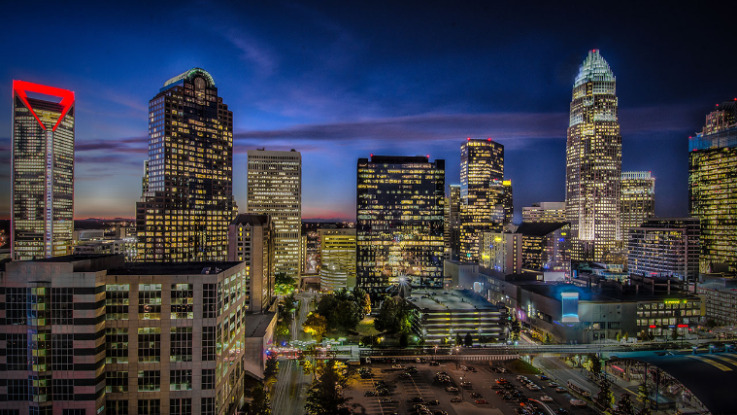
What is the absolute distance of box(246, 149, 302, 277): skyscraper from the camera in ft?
571

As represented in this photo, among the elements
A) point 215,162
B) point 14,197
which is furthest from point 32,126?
point 215,162

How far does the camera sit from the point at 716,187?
16175 centimetres

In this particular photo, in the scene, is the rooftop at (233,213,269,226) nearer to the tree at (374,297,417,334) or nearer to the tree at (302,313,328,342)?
the tree at (302,313,328,342)

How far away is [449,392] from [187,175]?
4527 inches

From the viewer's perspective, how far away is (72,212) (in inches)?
6762

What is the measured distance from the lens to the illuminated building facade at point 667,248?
5591 inches

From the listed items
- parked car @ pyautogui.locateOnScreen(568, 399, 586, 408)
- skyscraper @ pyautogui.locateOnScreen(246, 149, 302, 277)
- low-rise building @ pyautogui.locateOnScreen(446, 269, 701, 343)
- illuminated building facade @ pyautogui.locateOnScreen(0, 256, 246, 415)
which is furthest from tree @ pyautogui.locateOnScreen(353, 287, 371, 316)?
skyscraper @ pyautogui.locateOnScreen(246, 149, 302, 277)

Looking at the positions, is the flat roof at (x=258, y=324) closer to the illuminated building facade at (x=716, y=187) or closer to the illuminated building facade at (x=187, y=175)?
the illuminated building facade at (x=187, y=175)

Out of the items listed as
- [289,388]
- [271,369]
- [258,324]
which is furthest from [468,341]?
[258,324]

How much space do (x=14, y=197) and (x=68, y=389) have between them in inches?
6043

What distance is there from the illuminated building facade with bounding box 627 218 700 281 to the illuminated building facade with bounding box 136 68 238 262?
151156 millimetres

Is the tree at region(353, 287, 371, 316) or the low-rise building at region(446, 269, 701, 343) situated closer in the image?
the low-rise building at region(446, 269, 701, 343)

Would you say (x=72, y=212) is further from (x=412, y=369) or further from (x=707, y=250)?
(x=707, y=250)

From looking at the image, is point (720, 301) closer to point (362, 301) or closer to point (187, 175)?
point (362, 301)
